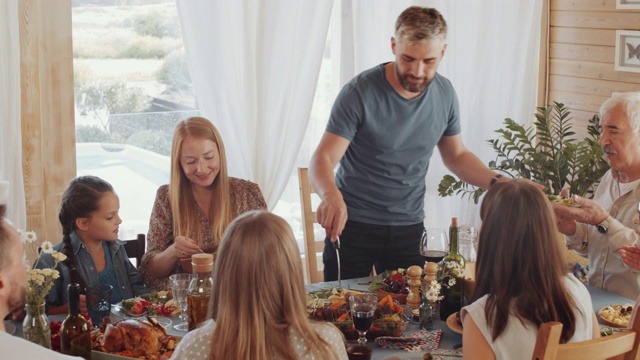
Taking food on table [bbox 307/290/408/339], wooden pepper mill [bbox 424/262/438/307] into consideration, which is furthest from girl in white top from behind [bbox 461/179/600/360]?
wooden pepper mill [bbox 424/262/438/307]

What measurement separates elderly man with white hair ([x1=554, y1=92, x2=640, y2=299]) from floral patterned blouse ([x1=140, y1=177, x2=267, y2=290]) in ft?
3.73

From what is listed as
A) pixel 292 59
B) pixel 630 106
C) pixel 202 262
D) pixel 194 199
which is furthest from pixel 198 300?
pixel 292 59

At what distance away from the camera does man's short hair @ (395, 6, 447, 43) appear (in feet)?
9.93

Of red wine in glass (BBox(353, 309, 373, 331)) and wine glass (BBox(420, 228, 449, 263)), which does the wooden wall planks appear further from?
red wine in glass (BBox(353, 309, 373, 331))

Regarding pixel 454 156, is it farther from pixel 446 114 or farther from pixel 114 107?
pixel 114 107

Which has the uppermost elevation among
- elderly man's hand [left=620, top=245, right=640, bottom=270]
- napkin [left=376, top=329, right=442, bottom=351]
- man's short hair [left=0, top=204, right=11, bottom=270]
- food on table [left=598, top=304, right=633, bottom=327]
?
man's short hair [left=0, top=204, right=11, bottom=270]

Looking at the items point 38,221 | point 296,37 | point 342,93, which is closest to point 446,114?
point 342,93

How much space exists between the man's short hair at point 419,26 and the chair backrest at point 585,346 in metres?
1.42

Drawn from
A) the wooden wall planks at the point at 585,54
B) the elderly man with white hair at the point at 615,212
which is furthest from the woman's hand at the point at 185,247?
the wooden wall planks at the point at 585,54

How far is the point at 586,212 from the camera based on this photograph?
110 inches

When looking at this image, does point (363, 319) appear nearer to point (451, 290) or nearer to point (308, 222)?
point (451, 290)

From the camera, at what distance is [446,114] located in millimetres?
3316

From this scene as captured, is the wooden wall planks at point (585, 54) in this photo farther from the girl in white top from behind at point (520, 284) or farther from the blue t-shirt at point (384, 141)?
the girl in white top from behind at point (520, 284)

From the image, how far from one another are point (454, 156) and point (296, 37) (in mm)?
1203
